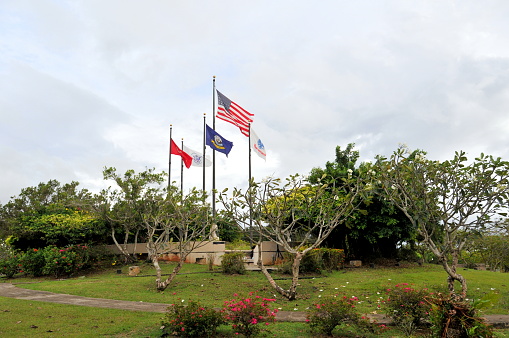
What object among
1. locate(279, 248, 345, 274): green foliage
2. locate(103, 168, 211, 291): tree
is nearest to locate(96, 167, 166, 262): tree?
locate(103, 168, 211, 291): tree

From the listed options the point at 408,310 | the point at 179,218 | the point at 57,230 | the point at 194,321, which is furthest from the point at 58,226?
the point at 408,310

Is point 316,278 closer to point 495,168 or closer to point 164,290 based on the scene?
point 164,290

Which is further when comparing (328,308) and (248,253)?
(248,253)

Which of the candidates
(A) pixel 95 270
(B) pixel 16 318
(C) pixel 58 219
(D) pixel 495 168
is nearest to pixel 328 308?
(D) pixel 495 168

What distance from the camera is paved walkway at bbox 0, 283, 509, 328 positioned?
8.53 m

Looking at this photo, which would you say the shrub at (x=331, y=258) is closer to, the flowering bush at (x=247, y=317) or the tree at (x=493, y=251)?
the flowering bush at (x=247, y=317)

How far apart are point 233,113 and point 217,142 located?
210 cm

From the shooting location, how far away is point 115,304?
10555mm

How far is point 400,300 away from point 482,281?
741cm

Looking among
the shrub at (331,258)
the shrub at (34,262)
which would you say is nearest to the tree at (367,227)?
the shrub at (331,258)

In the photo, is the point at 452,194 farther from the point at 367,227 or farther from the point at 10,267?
the point at 10,267

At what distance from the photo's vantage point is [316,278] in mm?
14727

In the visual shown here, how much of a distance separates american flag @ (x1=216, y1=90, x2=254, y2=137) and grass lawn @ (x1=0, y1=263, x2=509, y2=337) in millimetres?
9707

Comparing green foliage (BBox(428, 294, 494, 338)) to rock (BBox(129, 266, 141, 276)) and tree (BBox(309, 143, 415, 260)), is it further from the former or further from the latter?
rock (BBox(129, 266, 141, 276))
